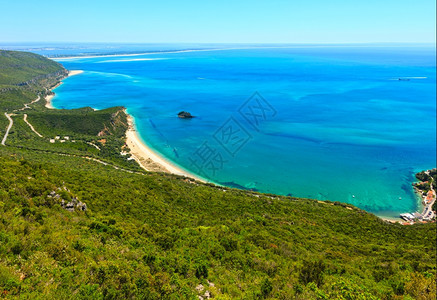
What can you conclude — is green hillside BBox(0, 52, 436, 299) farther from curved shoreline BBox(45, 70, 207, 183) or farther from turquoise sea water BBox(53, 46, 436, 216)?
curved shoreline BBox(45, 70, 207, 183)

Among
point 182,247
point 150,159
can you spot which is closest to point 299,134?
point 150,159

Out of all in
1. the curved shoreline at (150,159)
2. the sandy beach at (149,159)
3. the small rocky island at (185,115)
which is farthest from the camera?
the small rocky island at (185,115)

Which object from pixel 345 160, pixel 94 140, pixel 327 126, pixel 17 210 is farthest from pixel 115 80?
pixel 17 210

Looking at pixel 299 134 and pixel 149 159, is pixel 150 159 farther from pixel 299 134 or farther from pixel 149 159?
pixel 299 134

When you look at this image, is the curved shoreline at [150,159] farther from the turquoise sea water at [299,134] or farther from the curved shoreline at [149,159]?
the turquoise sea water at [299,134]

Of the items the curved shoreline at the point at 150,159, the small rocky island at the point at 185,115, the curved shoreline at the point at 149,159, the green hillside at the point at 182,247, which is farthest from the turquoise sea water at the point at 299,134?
the green hillside at the point at 182,247

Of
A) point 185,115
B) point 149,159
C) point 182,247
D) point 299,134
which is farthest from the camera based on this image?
point 185,115
